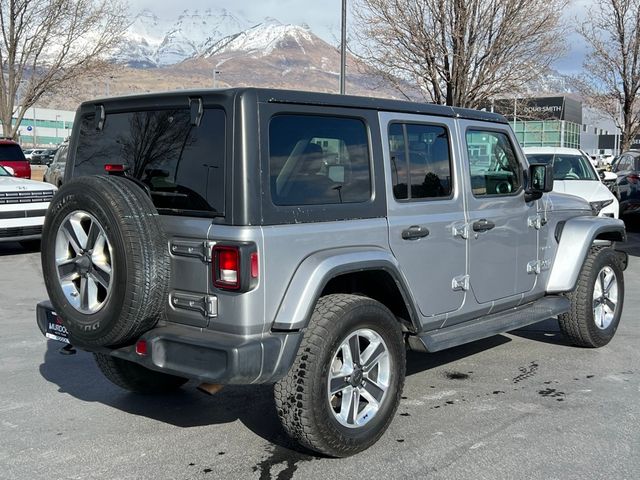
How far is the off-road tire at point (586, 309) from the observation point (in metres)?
6.00

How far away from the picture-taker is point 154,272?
3688 millimetres

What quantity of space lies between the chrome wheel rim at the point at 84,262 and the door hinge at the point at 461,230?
2.20 metres

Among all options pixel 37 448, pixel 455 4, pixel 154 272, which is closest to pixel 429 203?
pixel 154 272

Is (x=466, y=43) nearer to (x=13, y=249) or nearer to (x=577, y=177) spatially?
(x=577, y=177)

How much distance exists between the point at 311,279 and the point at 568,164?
971 centimetres

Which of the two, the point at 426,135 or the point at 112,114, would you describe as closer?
the point at 112,114

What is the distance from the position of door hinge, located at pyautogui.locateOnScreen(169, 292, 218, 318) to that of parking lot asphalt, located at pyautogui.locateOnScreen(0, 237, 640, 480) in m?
0.86

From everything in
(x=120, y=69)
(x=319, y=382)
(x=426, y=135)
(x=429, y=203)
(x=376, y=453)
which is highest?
(x=120, y=69)

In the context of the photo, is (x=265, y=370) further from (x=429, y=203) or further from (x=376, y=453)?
(x=429, y=203)

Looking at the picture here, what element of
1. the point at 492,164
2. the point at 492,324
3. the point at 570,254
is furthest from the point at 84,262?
the point at 570,254

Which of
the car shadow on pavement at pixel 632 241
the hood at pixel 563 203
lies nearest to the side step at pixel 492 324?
the hood at pixel 563 203

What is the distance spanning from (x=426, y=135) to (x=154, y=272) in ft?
6.65

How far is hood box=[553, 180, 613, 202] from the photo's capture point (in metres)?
11.4

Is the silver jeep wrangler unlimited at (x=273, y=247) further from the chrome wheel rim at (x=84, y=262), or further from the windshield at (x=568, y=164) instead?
the windshield at (x=568, y=164)
